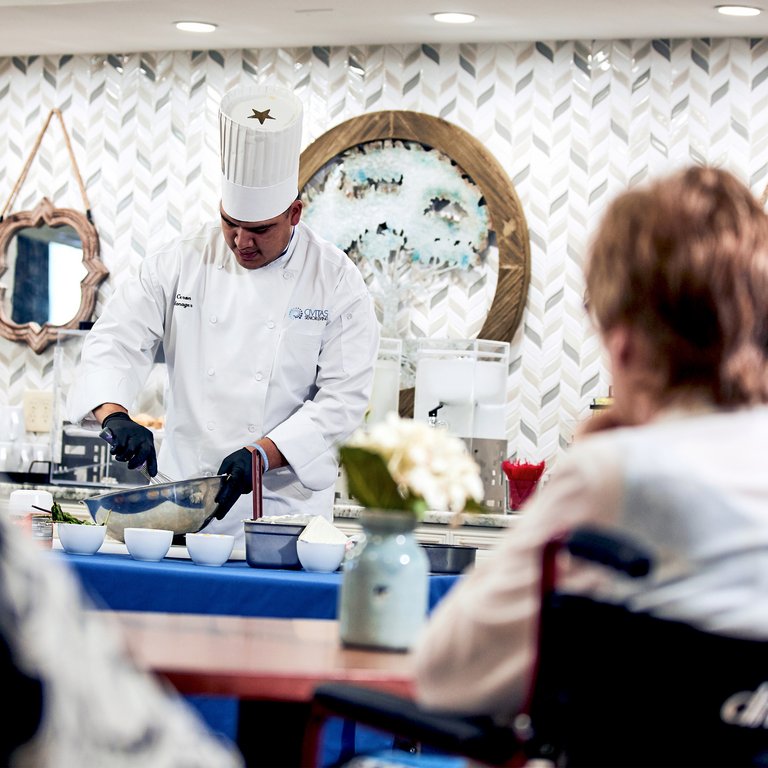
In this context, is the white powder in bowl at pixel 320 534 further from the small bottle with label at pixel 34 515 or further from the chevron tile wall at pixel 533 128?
the chevron tile wall at pixel 533 128

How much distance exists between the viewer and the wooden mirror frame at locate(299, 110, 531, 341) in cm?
486

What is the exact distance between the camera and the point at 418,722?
4.10ft

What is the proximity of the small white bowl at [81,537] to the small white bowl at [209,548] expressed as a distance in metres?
0.20

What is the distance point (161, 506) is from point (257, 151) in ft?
3.81

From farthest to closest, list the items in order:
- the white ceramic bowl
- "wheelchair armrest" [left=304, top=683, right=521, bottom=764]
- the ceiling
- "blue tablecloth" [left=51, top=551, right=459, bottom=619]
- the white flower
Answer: the ceiling < the white ceramic bowl < "blue tablecloth" [left=51, top=551, right=459, bottom=619] < the white flower < "wheelchair armrest" [left=304, top=683, right=521, bottom=764]

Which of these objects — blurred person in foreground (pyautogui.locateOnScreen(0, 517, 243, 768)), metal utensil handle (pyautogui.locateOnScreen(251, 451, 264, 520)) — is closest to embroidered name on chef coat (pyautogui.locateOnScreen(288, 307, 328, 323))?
metal utensil handle (pyautogui.locateOnScreen(251, 451, 264, 520))

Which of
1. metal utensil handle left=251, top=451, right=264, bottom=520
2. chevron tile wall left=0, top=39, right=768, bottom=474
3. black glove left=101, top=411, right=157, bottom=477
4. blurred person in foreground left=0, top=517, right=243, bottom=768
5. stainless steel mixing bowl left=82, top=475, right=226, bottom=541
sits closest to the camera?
blurred person in foreground left=0, top=517, right=243, bottom=768

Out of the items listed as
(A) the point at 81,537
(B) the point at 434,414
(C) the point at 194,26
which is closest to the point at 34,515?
(A) the point at 81,537

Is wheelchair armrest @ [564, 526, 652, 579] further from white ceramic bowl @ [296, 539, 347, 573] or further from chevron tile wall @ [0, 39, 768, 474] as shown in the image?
chevron tile wall @ [0, 39, 768, 474]

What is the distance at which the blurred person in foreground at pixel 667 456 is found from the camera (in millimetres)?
1157

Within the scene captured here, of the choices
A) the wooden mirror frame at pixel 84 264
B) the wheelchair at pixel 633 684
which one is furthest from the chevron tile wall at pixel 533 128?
the wheelchair at pixel 633 684

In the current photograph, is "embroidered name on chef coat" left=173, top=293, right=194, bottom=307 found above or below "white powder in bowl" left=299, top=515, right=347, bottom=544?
above

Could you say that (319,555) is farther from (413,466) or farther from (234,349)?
(234,349)

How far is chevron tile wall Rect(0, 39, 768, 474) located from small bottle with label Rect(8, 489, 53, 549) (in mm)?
2317
